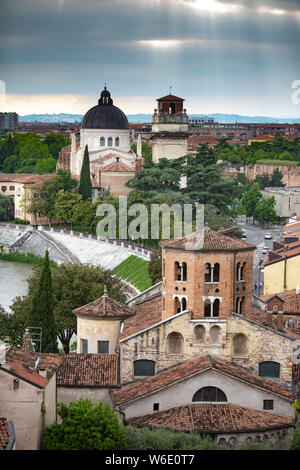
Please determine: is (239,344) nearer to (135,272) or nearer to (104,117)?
(135,272)

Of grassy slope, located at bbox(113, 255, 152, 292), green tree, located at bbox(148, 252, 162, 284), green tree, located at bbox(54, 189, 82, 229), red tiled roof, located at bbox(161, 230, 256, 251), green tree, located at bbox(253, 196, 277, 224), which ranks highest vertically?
green tree, located at bbox(253, 196, 277, 224)

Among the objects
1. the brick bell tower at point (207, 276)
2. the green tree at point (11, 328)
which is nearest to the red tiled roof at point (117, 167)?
the green tree at point (11, 328)

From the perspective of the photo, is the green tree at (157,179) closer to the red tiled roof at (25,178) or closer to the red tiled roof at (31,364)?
the red tiled roof at (25,178)

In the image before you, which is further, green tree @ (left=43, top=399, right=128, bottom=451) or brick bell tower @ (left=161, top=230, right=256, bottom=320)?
brick bell tower @ (left=161, top=230, right=256, bottom=320)

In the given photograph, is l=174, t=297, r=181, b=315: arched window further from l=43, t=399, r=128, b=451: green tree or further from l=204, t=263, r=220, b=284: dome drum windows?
l=43, t=399, r=128, b=451: green tree

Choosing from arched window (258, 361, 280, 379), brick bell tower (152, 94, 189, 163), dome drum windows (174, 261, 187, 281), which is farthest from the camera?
brick bell tower (152, 94, 189, 163)

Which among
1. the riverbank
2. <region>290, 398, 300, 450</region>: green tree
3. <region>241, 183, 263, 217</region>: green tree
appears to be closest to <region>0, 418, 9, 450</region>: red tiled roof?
<region>290, 398, 300, 450</region>: green tree

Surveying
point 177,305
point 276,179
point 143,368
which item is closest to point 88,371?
point 143,368

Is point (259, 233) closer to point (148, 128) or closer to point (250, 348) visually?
point (250, 348)
